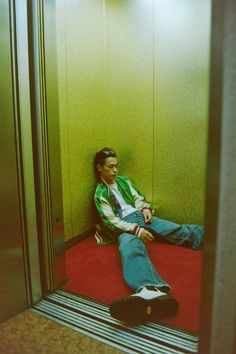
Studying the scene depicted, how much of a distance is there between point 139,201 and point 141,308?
145cm

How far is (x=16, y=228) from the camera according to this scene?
1.78 metres

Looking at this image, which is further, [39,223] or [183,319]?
[39,223]

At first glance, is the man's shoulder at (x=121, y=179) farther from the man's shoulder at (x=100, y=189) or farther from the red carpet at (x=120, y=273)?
the red carpet at (x=120, y=273)

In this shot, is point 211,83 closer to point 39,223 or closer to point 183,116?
point 39,223

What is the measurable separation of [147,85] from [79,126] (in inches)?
30.5

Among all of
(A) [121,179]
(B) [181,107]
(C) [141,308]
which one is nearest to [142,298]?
(C) [141,308]

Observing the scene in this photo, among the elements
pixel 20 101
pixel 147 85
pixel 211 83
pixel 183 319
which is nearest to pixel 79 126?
pixel 147 85

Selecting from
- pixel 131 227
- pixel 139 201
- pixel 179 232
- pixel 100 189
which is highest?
pixel 100 189

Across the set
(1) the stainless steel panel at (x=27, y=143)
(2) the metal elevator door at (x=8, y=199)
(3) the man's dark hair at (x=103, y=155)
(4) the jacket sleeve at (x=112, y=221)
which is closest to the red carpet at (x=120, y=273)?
(4) the jacket sleeve at (x=112, y=221)

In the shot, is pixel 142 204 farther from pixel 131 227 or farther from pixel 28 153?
pixel 28 153

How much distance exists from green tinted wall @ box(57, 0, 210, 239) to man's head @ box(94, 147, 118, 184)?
0.32 feet

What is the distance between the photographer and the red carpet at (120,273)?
6.31 feet

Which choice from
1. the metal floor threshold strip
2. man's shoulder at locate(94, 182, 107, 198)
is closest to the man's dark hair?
man's shoulder at locate(94, 182, 107, 198)

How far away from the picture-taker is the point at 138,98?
3.12 m
